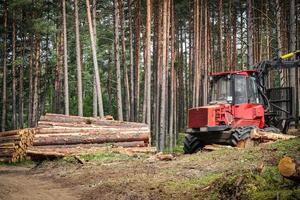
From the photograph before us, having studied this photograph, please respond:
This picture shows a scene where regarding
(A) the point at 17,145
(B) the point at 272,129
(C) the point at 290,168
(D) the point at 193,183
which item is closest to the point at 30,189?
(D) the point at 193,183

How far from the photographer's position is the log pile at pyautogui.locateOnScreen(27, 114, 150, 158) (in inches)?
608

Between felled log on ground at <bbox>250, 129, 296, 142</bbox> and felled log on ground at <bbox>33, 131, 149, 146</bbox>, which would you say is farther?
felled log on ground at <bbox>33, 131, 149, 146</bbox>

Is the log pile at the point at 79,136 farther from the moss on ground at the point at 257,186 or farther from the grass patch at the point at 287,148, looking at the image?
the moss on ground at the point at 257,186

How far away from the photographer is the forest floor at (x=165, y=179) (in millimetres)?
6844

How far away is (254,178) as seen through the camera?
6934 mm

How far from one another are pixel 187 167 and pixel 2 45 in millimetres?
24644

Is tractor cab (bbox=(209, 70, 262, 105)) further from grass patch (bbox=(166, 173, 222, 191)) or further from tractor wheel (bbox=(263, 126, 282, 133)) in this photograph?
grass patch (bbox=(166, 173, 222, 191))

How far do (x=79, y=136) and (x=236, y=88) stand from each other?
591 centimetres

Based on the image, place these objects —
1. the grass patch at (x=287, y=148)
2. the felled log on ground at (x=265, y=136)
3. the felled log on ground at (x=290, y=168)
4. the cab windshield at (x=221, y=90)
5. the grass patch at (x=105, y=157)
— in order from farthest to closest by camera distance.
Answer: the cab windshield at (x=221, y=90) → the felled log on ground at (x=265, y=136) → the grass patch at (x=105, y=157) → the grass patch at (x=287, y=148) → the felled log on ground at (x=290, y=168)

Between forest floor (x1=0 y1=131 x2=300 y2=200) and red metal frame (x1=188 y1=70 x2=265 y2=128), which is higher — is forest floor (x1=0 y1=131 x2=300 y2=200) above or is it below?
below

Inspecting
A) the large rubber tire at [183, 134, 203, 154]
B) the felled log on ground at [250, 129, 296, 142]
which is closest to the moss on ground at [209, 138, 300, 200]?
the felled log on ground at [250, 129, 296, 142]

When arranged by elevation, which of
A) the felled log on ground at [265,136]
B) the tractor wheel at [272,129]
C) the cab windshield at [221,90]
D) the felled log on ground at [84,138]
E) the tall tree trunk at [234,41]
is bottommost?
the felled log on ground at [84,138]

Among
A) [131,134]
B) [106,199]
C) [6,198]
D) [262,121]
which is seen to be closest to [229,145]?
[262,121]

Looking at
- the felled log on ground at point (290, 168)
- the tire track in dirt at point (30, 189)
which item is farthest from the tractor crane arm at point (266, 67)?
the felled log on ground at point (290, 168)
